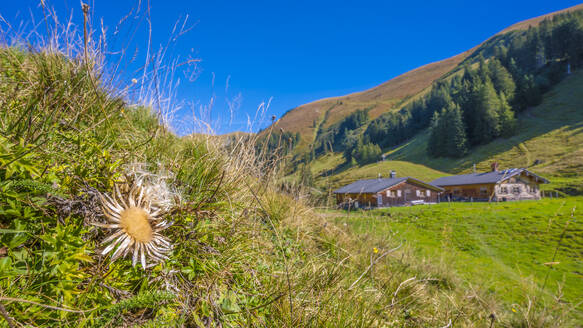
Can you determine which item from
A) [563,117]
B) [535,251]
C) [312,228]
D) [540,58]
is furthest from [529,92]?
[312,228]

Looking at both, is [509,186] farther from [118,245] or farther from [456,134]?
[118,245]

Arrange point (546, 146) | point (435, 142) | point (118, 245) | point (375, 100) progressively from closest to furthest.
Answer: point (118, 245) → point (546, 146) → point (435, 142) → point (375, 100)

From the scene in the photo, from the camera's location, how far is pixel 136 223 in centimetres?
113

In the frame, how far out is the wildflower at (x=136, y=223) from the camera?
1.06 m

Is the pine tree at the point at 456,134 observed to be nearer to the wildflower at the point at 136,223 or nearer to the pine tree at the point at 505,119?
the pine tree at the point at 505,119

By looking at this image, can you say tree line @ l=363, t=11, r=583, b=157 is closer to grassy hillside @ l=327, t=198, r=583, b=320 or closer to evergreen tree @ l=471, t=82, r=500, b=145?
evergreen tree @ l=471, t=82, r=500, b=145

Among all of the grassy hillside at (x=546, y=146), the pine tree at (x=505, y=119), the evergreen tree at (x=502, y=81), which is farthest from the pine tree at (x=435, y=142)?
the evergreen tree at (x=502, y=81)

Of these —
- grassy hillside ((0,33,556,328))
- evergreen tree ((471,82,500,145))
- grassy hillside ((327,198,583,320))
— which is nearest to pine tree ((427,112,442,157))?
evergreen tree ((471,82,500,145))

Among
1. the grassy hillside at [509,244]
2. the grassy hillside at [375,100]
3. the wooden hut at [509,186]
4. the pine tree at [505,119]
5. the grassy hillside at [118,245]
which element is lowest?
the wooden hut at [509,186]

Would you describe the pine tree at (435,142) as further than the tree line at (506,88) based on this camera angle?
Yes

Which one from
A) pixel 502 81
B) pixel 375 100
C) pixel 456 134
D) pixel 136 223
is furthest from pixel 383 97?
pixel 136 223

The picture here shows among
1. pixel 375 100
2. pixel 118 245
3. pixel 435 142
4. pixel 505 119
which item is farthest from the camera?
pixel 375 100

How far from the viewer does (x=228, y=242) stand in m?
1.67

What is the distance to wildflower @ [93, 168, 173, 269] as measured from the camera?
3.48 ft
